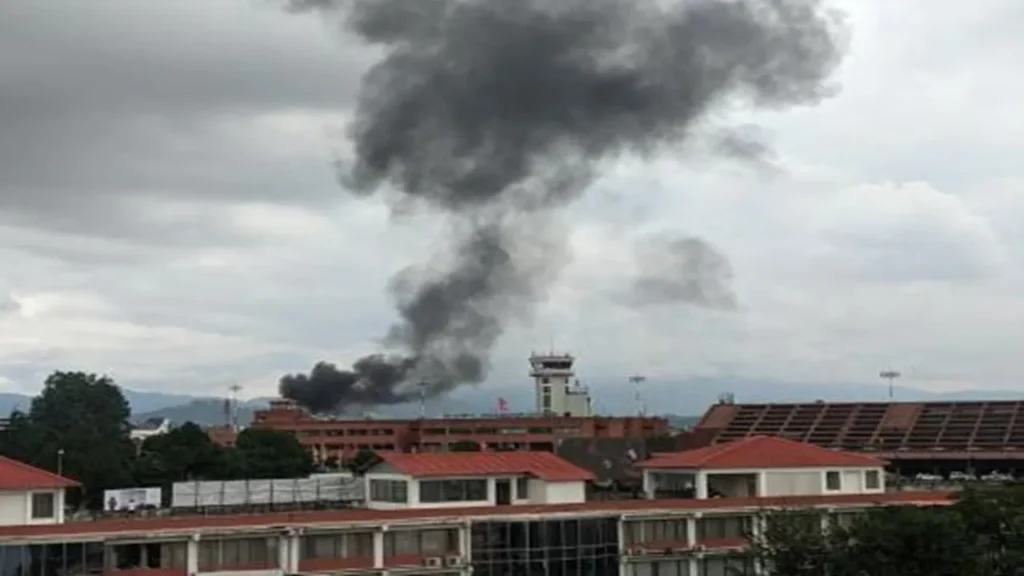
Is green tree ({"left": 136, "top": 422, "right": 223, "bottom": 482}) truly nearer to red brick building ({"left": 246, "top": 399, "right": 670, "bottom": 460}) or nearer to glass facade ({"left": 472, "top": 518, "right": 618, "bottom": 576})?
red brick building ({"left": 246, "top": 399, "right": 670, "bottom": 460})

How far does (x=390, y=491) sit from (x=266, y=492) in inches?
164

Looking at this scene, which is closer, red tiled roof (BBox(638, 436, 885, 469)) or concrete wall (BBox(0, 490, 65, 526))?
concrete wall (BBox(0, 490, 65, 526))

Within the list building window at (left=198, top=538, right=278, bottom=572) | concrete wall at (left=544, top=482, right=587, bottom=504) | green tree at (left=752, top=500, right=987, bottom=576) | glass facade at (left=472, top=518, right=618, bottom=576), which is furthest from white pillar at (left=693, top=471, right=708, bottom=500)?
building window at (left=198, top=538, right=278, bottom=572)

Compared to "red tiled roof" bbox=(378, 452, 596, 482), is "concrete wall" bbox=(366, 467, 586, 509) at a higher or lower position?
lower

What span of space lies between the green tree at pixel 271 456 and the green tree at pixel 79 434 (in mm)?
6105

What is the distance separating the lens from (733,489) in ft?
141

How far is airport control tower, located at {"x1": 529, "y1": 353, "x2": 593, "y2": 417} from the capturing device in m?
128

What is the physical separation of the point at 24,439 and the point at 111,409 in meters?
25.3

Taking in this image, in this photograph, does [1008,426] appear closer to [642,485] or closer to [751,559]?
[642,485]

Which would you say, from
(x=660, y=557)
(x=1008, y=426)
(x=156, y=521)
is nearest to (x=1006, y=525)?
(x=660, y=557)

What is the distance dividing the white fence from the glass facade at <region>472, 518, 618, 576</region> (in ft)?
23.2

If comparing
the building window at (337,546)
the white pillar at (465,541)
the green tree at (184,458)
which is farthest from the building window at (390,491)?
the green tree at (184,458)

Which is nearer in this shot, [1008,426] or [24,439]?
[24,439]

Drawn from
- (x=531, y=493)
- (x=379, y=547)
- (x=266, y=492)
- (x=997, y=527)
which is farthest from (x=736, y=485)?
(x=266, y=492)
